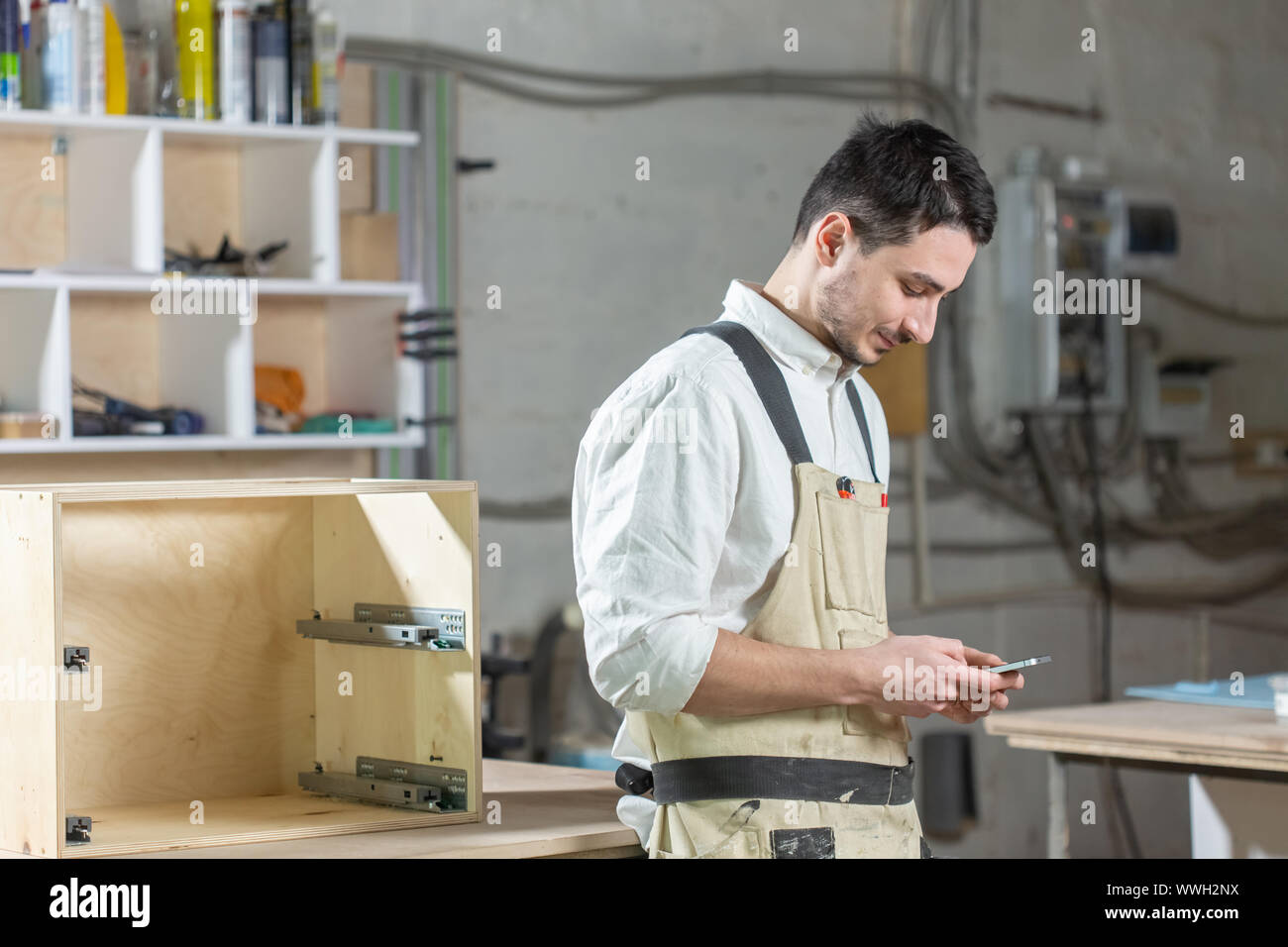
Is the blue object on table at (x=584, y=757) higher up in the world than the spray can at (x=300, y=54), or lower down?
lower down

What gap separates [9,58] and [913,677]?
221 cm

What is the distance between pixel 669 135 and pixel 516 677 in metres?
1.38

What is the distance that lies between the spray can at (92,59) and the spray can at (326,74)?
0.41m

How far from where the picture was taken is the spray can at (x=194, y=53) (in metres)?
3.15

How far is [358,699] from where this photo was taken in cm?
204

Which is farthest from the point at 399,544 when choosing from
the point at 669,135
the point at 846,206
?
→ the point at 669,135

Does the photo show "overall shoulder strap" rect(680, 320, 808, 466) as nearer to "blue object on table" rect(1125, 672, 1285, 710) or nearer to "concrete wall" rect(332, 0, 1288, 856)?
"blue object on table" rect(1125, 672, 1285, 710)

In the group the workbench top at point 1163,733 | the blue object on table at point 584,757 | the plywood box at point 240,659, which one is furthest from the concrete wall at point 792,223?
the plywood box at point 240,659

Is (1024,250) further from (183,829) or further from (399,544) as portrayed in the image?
(183,829)

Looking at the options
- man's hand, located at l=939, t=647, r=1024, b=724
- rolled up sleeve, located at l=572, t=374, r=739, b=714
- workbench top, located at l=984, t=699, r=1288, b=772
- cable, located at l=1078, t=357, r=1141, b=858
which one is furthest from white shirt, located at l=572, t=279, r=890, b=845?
cable, located at l=1078, t=357, r=1141, b=858

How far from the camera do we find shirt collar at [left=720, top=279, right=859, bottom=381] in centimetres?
171

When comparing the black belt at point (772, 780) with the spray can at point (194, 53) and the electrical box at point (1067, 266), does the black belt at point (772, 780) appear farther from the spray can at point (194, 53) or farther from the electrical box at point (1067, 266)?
the electrical box at point (1067, 266)

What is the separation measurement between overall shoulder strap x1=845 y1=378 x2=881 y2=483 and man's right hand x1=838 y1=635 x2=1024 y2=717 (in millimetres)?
260
